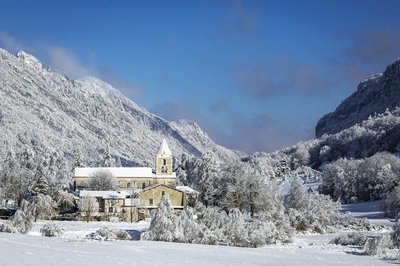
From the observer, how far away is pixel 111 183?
93188mm

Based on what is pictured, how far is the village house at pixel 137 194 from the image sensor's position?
257ft

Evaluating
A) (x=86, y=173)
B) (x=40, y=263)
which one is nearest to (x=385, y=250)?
(x=40, y=263)

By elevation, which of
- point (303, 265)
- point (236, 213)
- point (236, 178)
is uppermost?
point (236, 178)

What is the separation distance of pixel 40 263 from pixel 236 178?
48109mm

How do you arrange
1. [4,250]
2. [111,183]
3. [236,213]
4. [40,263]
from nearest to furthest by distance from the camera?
1. [40,263]
2. [4,250]
3. [236,213]
4. [111,183]

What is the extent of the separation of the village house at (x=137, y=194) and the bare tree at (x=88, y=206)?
80 cm

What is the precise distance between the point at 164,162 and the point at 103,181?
1126cm

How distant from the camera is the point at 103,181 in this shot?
93.4 meters

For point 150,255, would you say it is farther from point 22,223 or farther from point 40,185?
point 40,185

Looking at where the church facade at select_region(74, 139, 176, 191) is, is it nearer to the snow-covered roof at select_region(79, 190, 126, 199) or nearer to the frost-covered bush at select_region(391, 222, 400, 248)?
the snow-covered roof at select_region(79, 190, 126, 199)

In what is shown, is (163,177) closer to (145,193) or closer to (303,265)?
(145,193)

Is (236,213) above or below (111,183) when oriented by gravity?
below

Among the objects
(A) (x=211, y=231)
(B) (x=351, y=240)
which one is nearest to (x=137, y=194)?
(A) (x=211, y=231)

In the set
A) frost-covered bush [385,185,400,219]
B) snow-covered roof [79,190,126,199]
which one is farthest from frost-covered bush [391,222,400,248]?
snow-covered roof [79,190,126,199]
